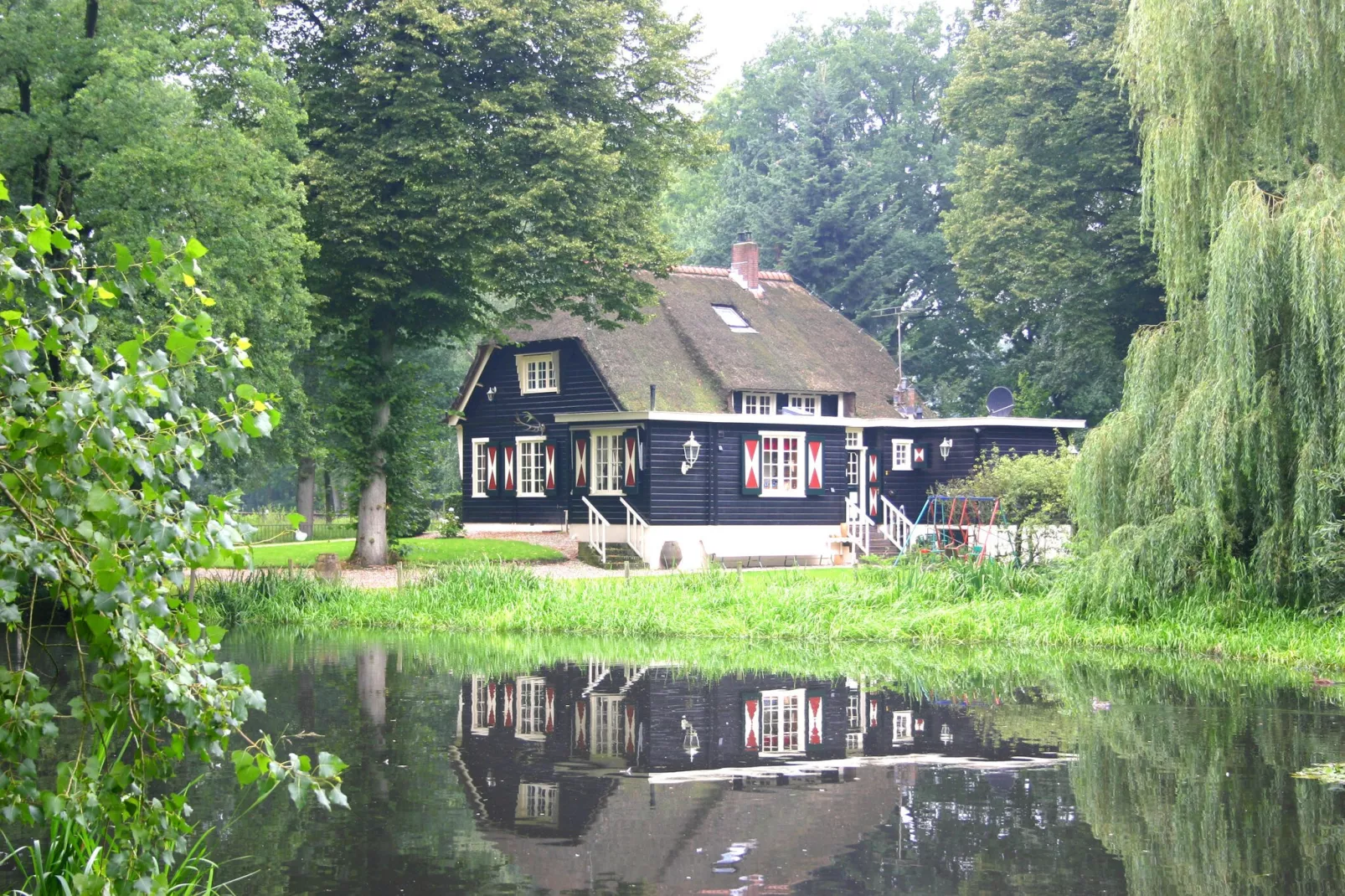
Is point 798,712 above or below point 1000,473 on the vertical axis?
below

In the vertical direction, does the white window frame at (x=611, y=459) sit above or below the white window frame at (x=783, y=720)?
above

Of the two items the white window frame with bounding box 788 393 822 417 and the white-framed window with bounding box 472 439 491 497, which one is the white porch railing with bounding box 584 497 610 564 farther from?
the white window frame with bounding box 788 393 822 417

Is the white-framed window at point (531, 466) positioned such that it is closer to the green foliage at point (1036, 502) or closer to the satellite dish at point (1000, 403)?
the satellite dish at point (1000, 403)

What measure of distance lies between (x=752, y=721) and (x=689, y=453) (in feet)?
68.7

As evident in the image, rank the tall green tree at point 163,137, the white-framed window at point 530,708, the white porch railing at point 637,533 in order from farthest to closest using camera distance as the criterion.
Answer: the white porch railing at point 637,533, the tall green tree at point 163,137, the white-framed window at point 530,708

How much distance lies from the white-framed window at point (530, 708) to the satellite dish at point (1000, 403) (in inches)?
989

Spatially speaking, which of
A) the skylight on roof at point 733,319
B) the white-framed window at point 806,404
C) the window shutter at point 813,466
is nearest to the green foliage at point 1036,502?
the window shutter at point 813,466

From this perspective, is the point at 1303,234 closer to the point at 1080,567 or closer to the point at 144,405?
the point at 1080,567

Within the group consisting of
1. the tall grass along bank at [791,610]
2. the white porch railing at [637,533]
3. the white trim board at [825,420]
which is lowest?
the tall grass along bank at [791,610]

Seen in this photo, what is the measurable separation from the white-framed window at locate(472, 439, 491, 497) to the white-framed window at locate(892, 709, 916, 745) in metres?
27.2

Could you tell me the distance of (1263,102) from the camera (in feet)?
58.6

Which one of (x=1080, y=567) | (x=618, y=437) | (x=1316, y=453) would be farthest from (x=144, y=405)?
(x=618, y=437)

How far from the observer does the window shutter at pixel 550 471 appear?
37.0 meters

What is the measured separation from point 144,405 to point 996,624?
16.2m
